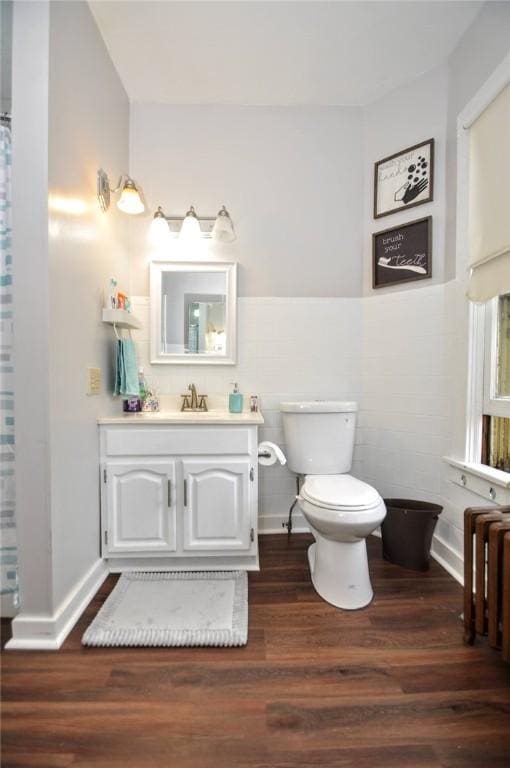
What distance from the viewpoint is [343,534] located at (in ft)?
4.73

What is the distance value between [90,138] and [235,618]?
2.21 metres

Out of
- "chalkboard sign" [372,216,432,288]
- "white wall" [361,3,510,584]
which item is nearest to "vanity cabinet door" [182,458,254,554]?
"white wall" [361,3,510,584]

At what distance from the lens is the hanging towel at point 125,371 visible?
179 centimetres

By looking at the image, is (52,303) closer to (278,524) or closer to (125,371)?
(125,371)

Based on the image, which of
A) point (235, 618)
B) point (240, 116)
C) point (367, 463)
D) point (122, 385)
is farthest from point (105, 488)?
point (240, 116)

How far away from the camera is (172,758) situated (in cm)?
90

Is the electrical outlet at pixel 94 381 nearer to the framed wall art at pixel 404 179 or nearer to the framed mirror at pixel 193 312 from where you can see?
the framed mirror at pixel 193 312

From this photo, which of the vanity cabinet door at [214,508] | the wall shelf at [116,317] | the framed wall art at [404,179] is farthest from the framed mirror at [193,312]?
the framed wall art at [404,179]

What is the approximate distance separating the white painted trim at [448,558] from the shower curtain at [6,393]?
195cm

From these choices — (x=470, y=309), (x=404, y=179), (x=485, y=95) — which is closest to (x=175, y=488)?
(x=470, y=309)

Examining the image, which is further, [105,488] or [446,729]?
[105,488]

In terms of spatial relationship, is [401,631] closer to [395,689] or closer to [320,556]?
[395,689]

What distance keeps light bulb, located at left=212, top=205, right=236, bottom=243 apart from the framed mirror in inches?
6.1

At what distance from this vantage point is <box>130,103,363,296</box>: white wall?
2100 millimetres
